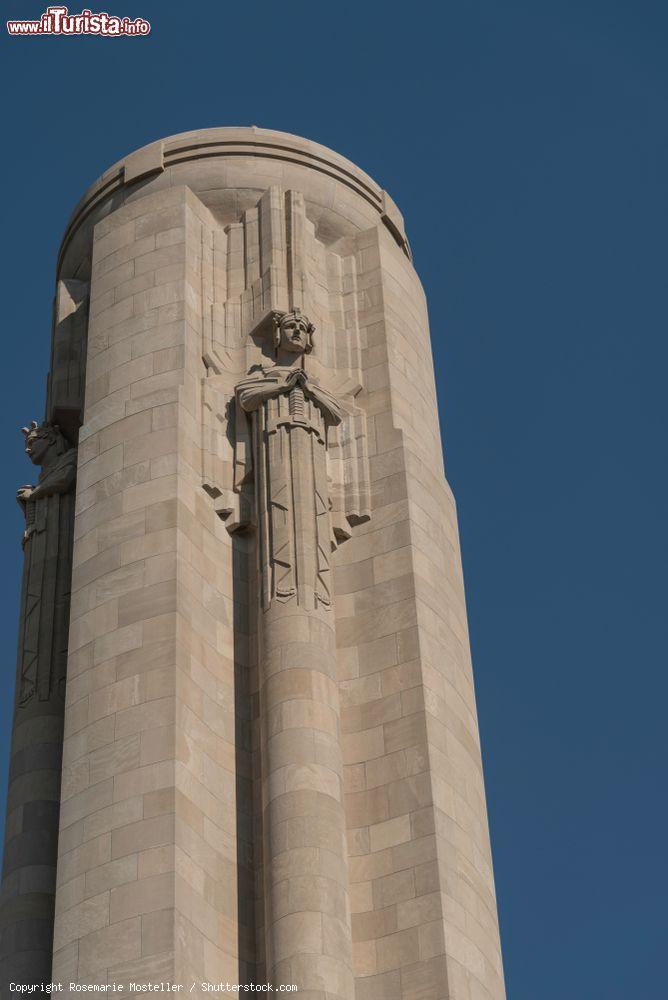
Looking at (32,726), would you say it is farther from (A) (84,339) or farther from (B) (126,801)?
(A) (84,339)

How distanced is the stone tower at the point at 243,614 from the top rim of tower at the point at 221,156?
6cm

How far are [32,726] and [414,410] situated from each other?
29.5 feet

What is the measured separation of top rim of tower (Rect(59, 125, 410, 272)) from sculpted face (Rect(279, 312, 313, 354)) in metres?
4.81

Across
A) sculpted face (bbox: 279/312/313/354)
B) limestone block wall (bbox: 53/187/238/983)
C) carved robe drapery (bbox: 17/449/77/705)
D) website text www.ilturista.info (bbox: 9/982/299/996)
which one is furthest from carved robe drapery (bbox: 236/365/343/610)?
website text www.ilturista.info (bbox: 9/982/299/996)

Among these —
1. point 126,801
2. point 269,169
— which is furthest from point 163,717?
point 269,169

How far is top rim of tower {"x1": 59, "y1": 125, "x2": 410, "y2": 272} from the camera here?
3812 cm

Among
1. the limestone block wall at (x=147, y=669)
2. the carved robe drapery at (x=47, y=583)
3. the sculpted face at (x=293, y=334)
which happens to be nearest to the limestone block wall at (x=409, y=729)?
the sculpted face at (x=293, y=334)

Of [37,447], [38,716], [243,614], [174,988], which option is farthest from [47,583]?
[174,988]

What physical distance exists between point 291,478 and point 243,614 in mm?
2409

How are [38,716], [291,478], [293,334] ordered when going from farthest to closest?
[293,334], [38,716], [291,478]

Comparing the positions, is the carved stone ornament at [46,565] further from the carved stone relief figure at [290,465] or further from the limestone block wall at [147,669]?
the carved stone relief figure at [290,465]

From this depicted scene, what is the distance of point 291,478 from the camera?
107 feet

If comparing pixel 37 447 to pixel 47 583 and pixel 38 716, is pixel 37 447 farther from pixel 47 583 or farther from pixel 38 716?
pixel 38 716

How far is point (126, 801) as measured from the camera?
93.8ft
